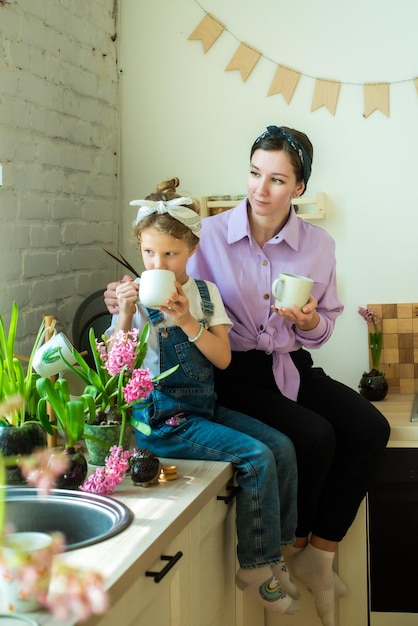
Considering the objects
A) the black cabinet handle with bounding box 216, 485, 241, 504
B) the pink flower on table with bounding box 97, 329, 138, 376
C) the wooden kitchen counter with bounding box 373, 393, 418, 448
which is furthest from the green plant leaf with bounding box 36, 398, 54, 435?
the wooden kitchen counter with bounding box 373, 393, 418, 448

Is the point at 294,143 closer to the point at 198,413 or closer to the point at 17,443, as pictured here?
the point at 198,413

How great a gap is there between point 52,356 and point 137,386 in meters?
0.22

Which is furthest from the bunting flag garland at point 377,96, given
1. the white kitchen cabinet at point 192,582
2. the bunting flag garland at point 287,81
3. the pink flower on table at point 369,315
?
the white kitchen cabinet at point 192,582

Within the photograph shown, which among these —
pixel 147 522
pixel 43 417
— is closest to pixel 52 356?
pixel 43 417

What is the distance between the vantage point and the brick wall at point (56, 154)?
232 cm

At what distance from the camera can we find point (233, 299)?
7.61 ft

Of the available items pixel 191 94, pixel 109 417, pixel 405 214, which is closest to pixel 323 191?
pixel 405 214

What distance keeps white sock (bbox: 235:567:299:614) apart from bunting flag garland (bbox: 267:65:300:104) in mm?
1662

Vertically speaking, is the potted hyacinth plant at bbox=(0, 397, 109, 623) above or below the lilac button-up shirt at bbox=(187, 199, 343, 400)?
below

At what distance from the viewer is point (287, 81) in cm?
295

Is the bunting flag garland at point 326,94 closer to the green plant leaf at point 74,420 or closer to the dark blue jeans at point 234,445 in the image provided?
the dark blue jeans at point 234,445

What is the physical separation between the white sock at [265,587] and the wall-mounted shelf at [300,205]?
4.42 ft

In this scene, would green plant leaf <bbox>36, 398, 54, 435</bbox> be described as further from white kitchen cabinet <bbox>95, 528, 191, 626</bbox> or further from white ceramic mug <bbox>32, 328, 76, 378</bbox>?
white kitchen cabinet <bbox>95, 528, 191, 626</bbox>

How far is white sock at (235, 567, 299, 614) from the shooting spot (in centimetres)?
199
